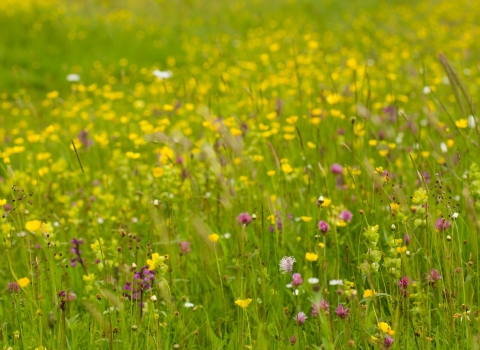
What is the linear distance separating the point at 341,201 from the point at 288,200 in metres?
0.24

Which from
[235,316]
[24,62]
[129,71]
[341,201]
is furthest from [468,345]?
[24,62]

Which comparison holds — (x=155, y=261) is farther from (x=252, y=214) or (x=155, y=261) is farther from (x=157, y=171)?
(x=157, y=171)

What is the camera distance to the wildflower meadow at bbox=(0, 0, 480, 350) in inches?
68.4

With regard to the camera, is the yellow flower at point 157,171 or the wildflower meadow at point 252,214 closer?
the wildflower meadow at point 252,214

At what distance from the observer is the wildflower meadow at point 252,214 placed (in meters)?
1.74

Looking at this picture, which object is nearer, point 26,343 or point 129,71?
point 26,343

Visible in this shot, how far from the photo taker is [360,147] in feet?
9.93

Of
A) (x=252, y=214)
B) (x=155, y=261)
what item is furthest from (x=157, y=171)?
(x=155, y=261)

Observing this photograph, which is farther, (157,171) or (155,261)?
(157,171)

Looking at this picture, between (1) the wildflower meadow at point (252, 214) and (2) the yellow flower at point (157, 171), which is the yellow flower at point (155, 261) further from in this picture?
(2) the yellow flower at point (157, 171)

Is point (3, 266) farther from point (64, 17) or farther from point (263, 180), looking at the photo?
point (64, 17)

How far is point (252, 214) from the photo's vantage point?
2.45m

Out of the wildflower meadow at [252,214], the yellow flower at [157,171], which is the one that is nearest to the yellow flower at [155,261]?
the wildflower meadow at [252,214]

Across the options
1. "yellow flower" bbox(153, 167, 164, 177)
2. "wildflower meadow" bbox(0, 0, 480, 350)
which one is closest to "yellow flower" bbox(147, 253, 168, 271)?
"wildflower meadow" bbox(0, 0, 480, 350)
